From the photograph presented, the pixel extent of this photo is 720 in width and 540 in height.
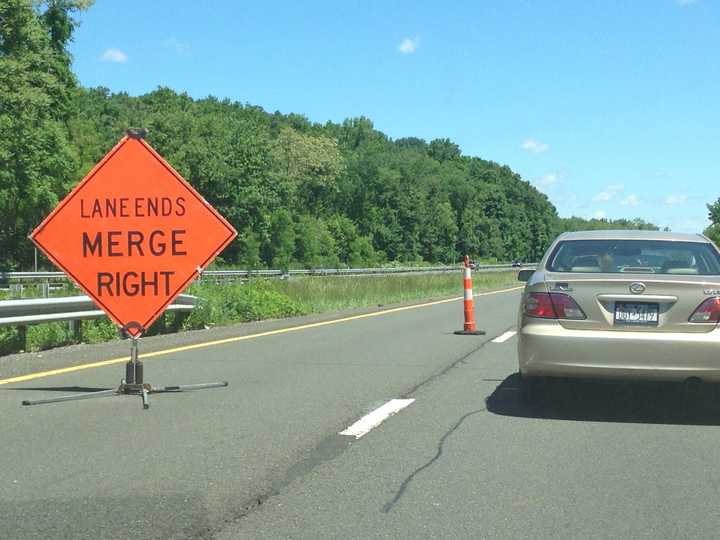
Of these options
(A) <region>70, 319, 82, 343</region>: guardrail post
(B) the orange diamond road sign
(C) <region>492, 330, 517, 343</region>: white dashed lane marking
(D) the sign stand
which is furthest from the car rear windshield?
(A) <region>70, 319, 82, 343</region>: guardrail post

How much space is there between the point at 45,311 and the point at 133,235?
3.88 meters

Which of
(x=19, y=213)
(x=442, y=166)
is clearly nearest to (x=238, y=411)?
(x=19, y=213)

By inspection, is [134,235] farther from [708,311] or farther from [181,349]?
[708,311]

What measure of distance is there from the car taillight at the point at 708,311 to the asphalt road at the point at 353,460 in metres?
0.87

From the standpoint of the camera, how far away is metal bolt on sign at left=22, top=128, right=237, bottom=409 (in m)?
8.77

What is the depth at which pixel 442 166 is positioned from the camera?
156000 mm

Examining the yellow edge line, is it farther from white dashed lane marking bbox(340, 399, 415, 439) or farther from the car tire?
the car tire

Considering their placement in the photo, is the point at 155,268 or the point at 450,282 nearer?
the point at 155,268

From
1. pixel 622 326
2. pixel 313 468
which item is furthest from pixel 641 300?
pixel 313 468

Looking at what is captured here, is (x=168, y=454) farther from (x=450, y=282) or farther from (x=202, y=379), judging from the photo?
(x=450, y=282)

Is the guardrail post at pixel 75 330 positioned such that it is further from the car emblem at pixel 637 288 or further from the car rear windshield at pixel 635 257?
the car emblem at pixel 637 288

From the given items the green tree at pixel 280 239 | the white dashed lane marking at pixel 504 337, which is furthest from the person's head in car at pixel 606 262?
the green tree at pixel 280 239

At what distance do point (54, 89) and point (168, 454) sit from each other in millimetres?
36920

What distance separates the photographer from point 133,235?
348 inches
